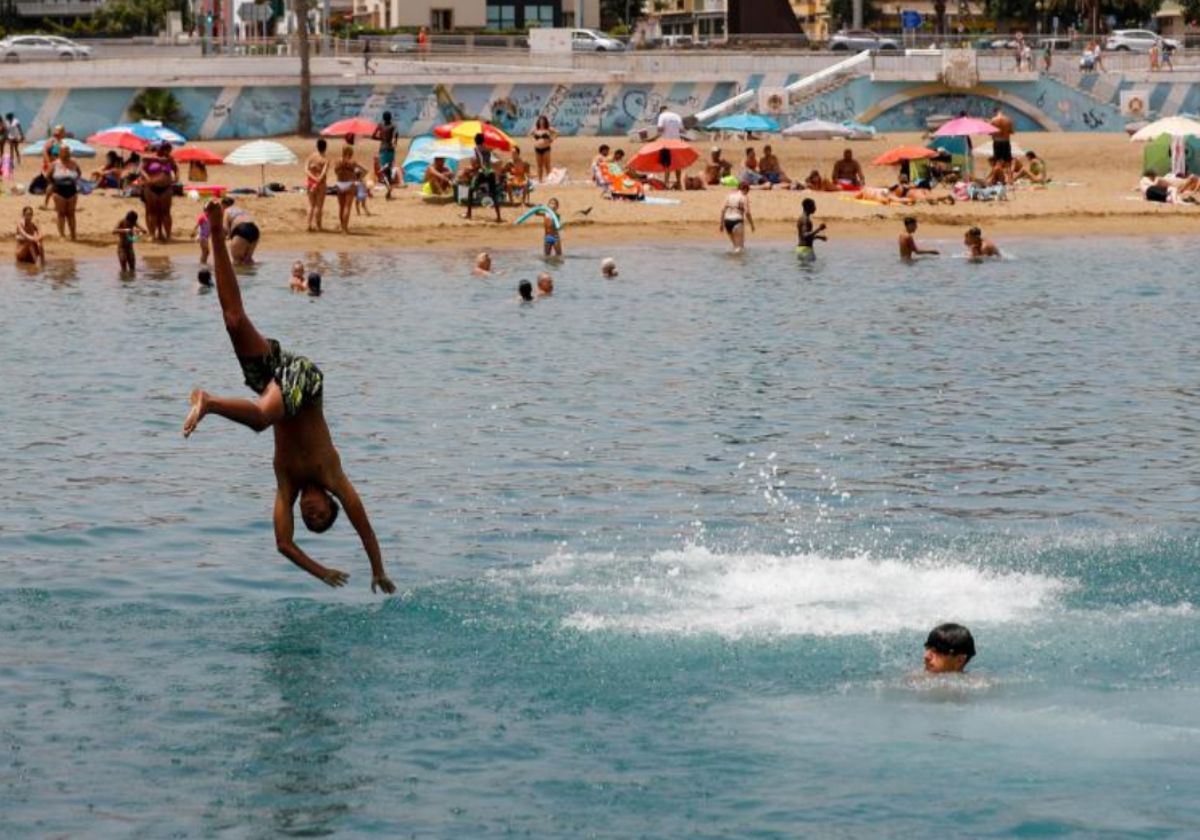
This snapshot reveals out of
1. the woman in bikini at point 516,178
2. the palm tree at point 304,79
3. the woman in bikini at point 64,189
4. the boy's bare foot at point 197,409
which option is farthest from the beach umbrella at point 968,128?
the boy's bare foot at point 197,409

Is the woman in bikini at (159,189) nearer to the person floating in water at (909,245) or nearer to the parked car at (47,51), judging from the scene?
the person floating in water at (909,245)

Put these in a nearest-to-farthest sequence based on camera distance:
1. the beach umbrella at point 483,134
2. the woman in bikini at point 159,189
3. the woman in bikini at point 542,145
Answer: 1. the woman in bikini at point 159,189
2. the beach umbrella at point 483,134
3. the woman in bikini at point 542,145

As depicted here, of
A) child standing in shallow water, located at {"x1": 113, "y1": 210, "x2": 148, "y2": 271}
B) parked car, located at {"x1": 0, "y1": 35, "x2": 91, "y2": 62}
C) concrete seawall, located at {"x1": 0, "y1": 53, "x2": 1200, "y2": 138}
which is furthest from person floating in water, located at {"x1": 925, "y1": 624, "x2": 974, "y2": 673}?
parked car, located at {"x1": 0, "y1": 35, "x2": 91, "y2": 62}

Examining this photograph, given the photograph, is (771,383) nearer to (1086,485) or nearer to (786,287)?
(1086,485)

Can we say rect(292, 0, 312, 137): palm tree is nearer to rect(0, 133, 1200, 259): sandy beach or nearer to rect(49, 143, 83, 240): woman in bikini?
rect(0, 133, 1200, 259): sandy beach

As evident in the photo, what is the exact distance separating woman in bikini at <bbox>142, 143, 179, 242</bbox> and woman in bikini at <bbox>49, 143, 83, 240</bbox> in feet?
4.48

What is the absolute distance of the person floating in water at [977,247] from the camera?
4075 cm

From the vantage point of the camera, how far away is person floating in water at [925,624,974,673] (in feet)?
44.1

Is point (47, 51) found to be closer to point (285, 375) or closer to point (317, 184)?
point (317, 184)

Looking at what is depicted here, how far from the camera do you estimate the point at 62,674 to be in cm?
1412

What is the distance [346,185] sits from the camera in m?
42.6

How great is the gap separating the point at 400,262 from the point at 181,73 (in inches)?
945

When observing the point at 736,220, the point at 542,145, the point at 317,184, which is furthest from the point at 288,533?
the point at 542,145

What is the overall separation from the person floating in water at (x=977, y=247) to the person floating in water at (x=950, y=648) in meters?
28.0
